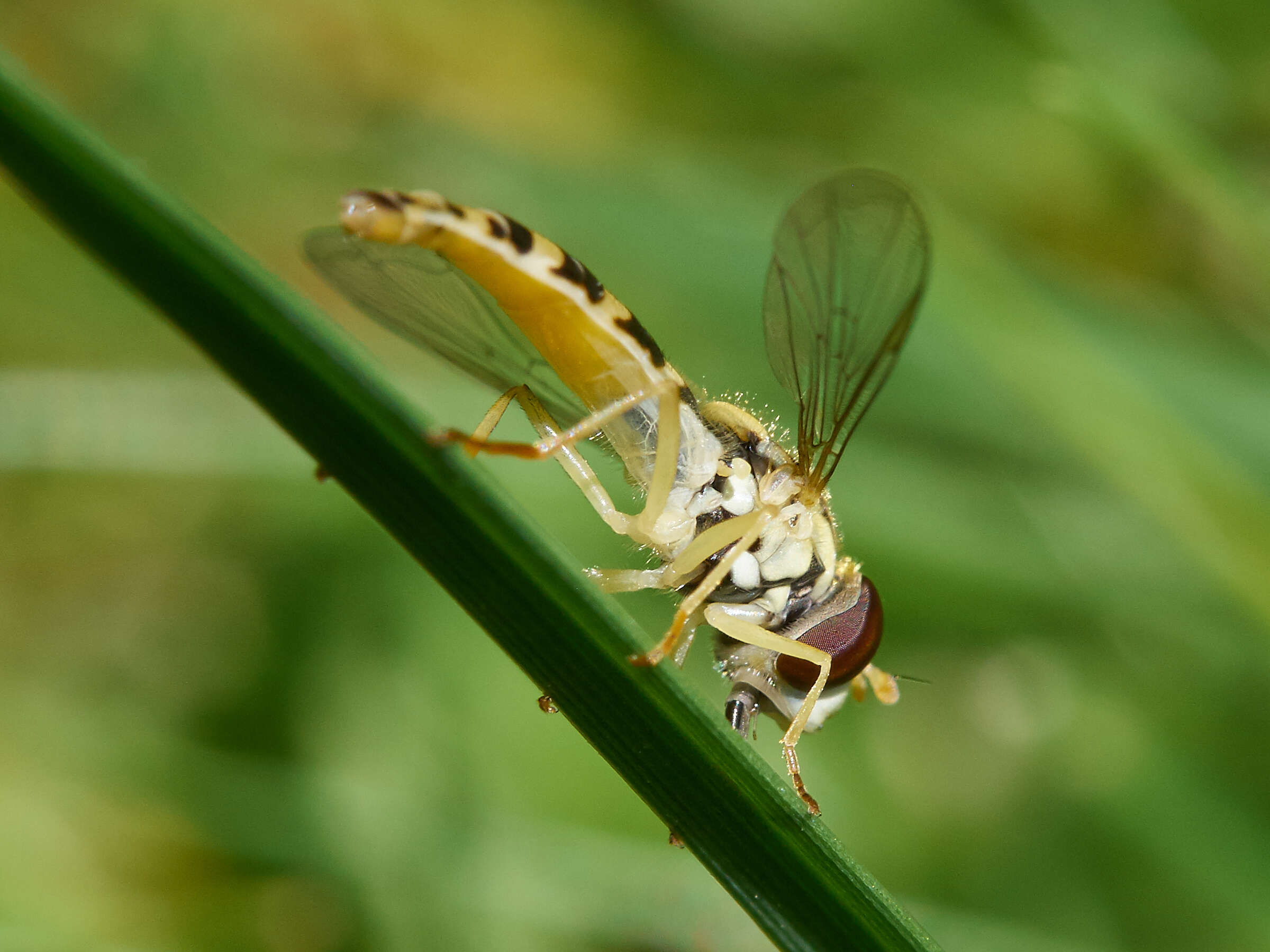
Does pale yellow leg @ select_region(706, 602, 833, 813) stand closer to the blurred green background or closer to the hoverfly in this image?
the hoverfly

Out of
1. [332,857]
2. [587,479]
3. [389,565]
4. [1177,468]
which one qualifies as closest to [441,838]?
[332,857]

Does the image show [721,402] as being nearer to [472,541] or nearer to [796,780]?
[796,780]

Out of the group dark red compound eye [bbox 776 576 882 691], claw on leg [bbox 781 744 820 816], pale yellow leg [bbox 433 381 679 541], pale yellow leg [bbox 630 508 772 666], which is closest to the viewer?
claw on leg [bbox 781 744 820 816]

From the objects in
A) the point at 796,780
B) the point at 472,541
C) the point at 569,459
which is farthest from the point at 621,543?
the point at 472,541

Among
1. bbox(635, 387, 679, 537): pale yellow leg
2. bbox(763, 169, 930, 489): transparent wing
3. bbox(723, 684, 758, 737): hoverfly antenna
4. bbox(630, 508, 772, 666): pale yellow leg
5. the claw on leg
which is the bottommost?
the claw on leg

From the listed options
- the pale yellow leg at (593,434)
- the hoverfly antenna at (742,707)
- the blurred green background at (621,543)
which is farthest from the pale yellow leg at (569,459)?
the blurred green background at (621,543)

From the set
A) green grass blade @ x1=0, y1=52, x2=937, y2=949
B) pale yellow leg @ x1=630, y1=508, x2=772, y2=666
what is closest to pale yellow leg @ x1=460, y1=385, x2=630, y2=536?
pale yellow leg @ x1=630, y1=508, x2=772, y2=666
